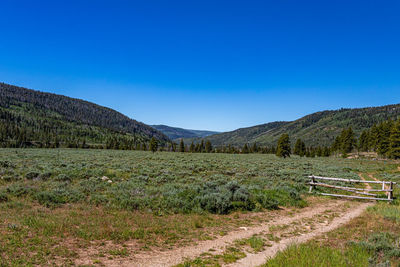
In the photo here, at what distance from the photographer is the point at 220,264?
221 inches

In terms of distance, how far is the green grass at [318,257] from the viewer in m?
5.25

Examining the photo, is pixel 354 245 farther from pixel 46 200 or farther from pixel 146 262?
pixel 46 200

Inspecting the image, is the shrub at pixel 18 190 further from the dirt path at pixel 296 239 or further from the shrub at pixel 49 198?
the dirt path at pixel 296 239

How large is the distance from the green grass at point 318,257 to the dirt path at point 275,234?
1.71ft

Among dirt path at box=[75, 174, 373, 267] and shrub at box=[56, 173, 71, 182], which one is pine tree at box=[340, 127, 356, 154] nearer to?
dirt path at box=[75, 174, 373, 267]

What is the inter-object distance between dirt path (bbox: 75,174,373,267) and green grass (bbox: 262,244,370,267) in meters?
0.52

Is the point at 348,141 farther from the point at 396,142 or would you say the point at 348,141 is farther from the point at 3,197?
the point at 3,197

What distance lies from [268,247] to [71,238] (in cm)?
636

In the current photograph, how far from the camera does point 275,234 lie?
7953mm

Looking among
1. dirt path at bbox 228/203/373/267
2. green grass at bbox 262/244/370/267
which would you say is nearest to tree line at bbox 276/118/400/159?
dirt path at bbox 228/203/373/267

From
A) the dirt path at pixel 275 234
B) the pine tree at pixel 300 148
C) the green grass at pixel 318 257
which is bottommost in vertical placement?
the dirt path at pixel 275 234

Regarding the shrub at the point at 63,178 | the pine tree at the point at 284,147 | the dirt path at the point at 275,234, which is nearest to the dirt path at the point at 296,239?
the dirt path at the point at 275,234

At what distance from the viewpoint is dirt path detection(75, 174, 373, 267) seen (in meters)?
5.74

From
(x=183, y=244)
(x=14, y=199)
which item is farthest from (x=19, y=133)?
(x=183, y=244)
